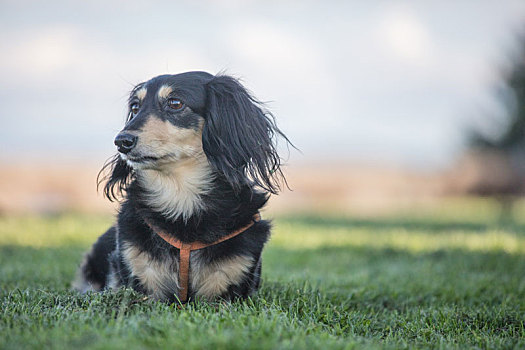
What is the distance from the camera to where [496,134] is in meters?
16.7

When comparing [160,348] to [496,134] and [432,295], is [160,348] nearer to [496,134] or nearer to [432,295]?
[432,295]

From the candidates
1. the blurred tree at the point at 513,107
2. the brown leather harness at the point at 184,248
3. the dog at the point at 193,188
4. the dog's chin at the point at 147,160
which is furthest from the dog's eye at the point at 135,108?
the blurred tree at the point at 513,107

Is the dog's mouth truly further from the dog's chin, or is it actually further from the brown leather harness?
the brown leather harness

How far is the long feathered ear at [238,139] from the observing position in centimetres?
356

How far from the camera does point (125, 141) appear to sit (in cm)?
321

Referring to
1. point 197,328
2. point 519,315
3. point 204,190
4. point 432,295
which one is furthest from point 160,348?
point 432,295

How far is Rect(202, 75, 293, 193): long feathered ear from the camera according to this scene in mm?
3559

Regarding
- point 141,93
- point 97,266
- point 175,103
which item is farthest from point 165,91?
point 97,266

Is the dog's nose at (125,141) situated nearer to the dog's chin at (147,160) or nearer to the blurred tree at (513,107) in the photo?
the dog's chin at (147,160)

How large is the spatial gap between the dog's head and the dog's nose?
131mm

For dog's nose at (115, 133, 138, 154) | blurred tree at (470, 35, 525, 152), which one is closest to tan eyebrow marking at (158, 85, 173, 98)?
dog's nose at (115, 133, 138, 154)

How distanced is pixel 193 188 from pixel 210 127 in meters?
0.48

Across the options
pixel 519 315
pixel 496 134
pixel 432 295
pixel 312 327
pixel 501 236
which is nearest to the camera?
pixel 312 327

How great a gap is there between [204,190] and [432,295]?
2.41 m
